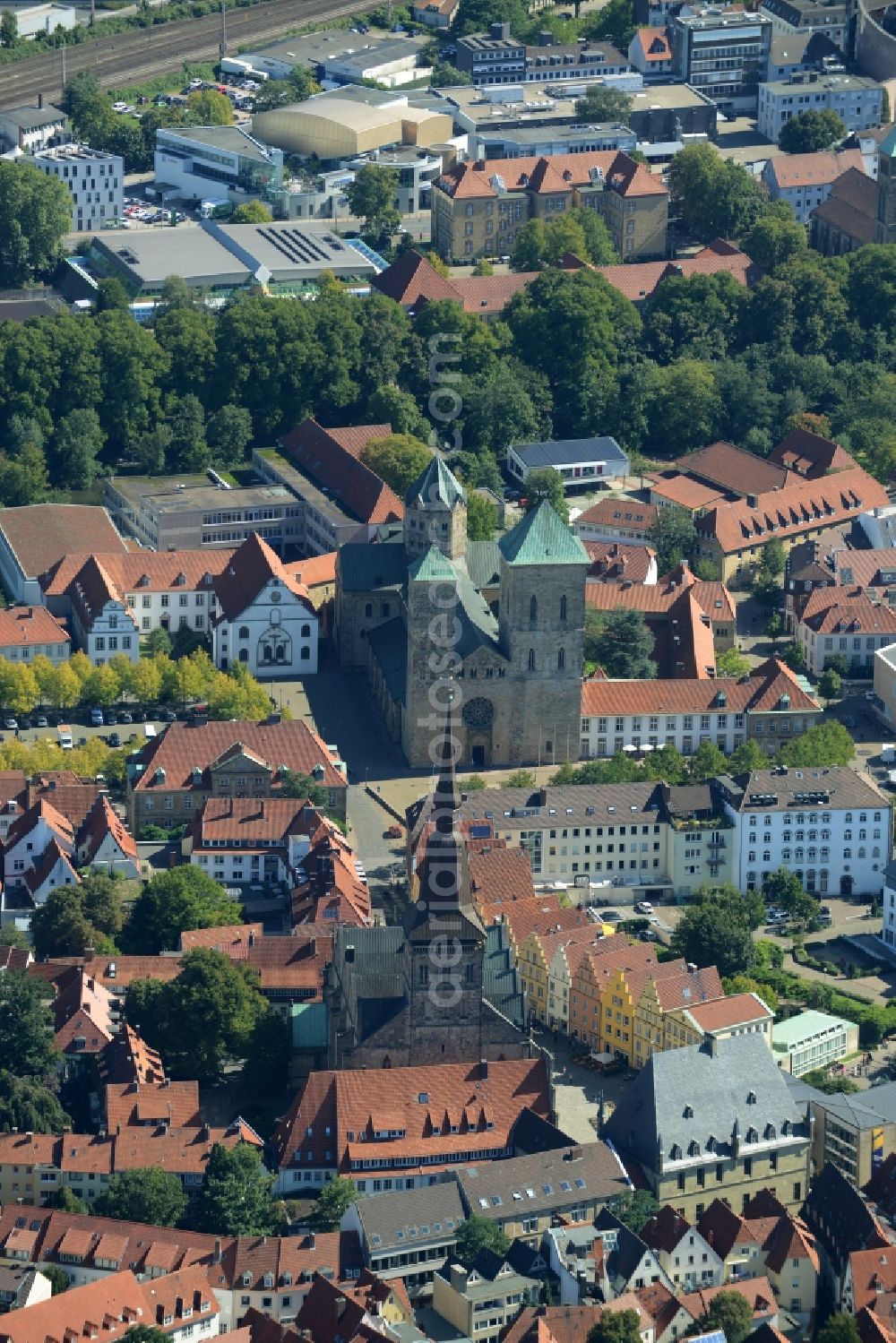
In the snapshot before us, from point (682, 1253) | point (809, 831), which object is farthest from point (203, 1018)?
point (809, 831)

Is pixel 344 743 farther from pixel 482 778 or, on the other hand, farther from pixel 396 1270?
pixel 396 1270

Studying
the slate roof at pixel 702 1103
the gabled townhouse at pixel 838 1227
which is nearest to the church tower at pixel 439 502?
the slate roof at pixel 702 1103

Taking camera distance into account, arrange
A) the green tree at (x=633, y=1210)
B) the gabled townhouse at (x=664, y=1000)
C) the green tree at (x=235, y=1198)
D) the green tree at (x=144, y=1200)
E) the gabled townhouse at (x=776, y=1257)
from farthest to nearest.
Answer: the gabled townhouse at (x=664, y=1000) → the green tree at (x=633, y=1210) → the green tree at (x=144, y=1200) → the green tree at (x=235, y=1198) → the gabled townhouse at (x=776, y=1257)

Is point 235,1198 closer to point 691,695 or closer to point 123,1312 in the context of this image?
point 123,1312

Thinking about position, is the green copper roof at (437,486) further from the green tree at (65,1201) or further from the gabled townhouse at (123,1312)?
the gabled townhouse at (123,1312)

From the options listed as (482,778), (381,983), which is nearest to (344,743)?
(482,778)

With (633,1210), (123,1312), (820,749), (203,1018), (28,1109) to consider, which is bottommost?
(820,749)
